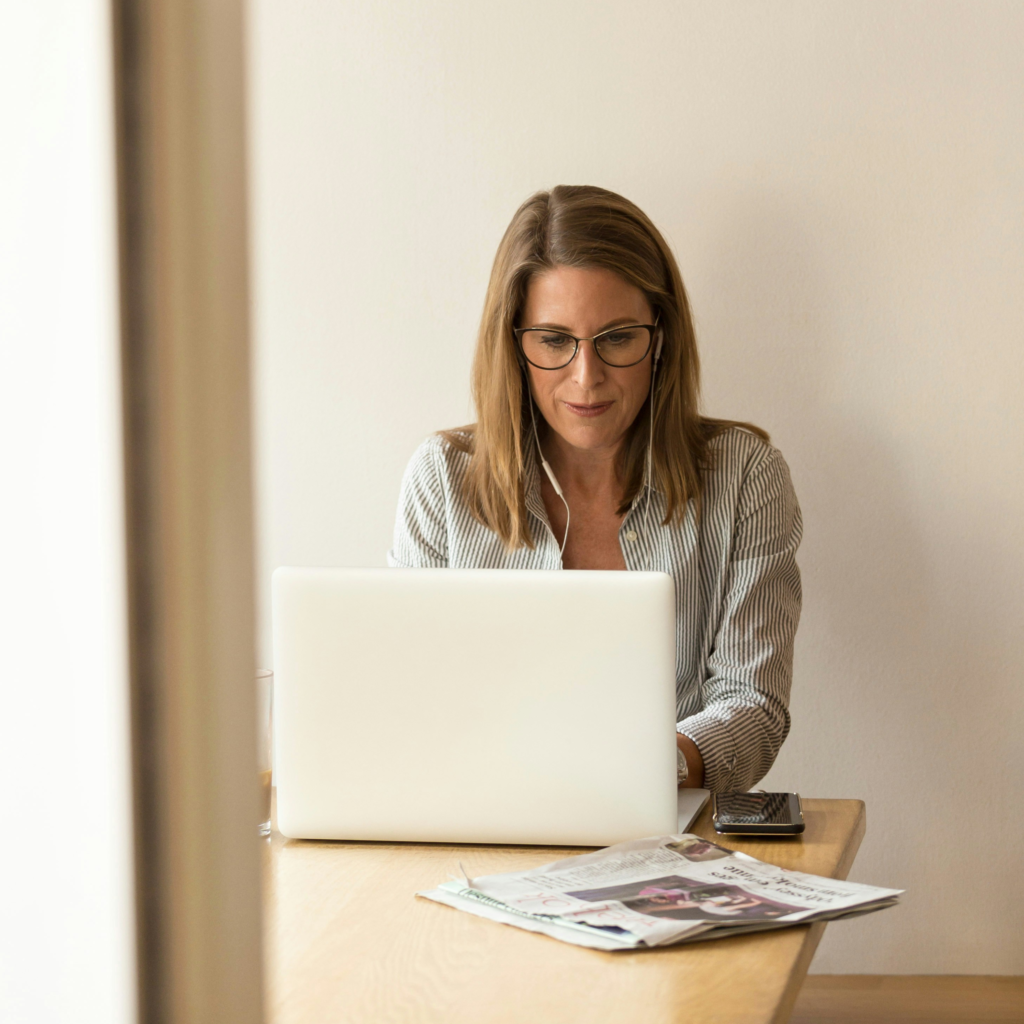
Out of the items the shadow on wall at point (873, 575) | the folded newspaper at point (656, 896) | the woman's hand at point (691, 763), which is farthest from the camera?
the shadow on wall at point (873, 575)

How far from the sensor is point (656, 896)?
2.88ft

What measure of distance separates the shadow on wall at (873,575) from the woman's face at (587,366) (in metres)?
0.28

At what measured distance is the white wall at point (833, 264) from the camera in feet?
6.13

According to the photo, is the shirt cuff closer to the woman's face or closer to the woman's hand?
the woman's hand

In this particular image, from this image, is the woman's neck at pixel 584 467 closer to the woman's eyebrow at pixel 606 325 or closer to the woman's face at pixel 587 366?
the woman's face at pixel 587 366

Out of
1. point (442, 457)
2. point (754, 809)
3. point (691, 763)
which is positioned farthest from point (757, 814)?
point (442, 457)

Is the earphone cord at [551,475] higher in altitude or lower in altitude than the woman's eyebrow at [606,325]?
lower

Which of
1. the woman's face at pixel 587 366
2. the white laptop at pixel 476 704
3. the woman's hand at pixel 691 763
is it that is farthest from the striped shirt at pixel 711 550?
the white laptop at pixel 476 704

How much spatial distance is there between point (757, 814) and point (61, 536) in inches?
40.6

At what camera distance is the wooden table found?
0.72 meters

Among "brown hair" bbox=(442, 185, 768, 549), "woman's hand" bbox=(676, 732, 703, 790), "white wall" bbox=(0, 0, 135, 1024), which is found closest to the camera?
"white wall" bbox=(0, 0, 135, 1024)

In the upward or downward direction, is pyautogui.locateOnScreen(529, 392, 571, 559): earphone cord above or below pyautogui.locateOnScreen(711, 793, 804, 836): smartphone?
above

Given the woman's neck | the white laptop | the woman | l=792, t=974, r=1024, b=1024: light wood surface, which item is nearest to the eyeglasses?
the woman

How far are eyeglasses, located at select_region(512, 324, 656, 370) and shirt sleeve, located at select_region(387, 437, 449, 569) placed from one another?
0.77 feet
